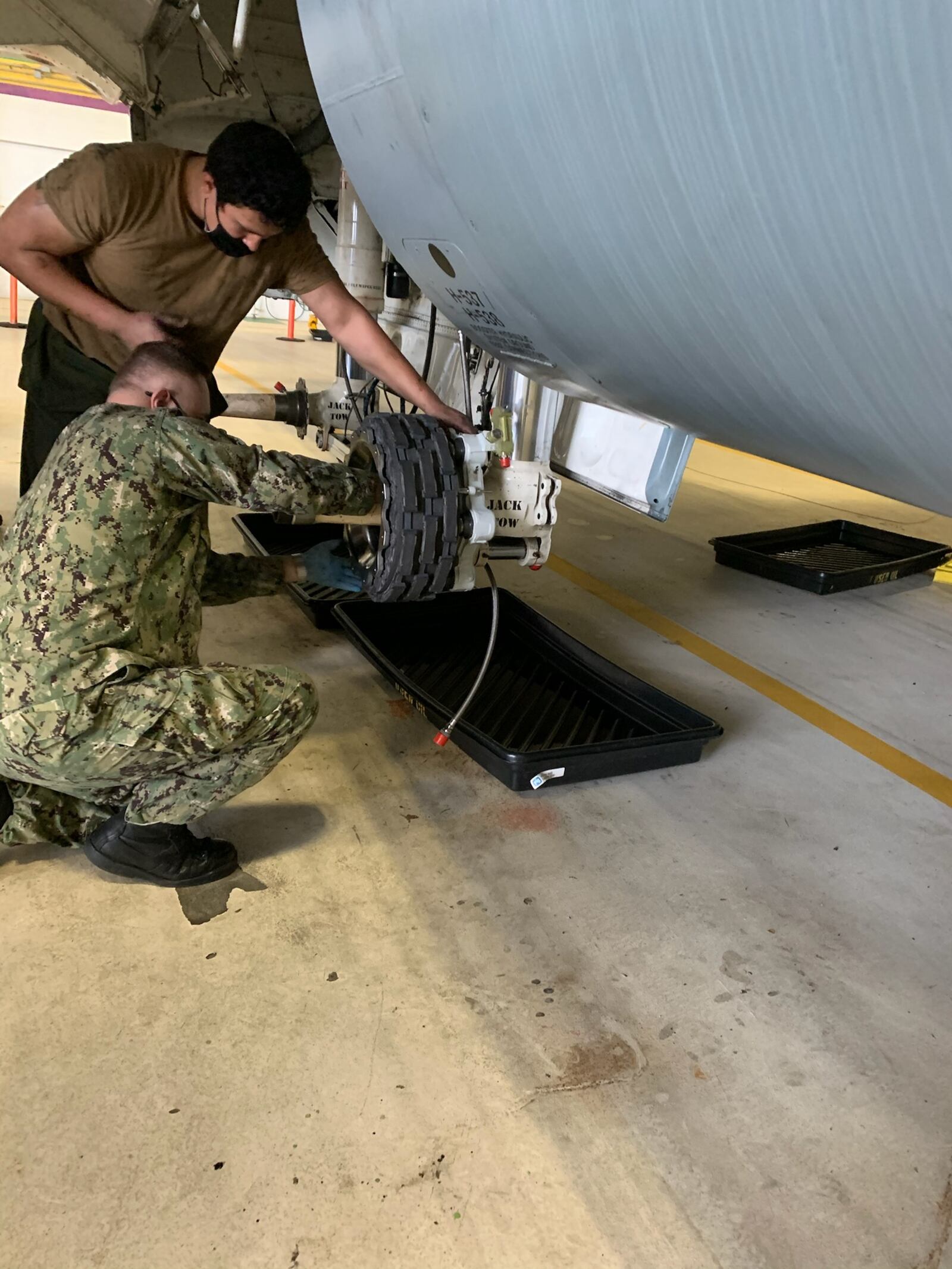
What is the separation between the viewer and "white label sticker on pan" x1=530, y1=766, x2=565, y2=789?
1.87m

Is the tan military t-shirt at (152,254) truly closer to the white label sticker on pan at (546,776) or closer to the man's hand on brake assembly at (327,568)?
the man's hand on brake assembly at (327,568)

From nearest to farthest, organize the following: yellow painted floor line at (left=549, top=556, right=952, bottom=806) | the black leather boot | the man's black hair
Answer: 1. the black leather boot
2. the man's black hair
3. yellow painted floor line at (left=549, top=556, right=952, bottom=806)

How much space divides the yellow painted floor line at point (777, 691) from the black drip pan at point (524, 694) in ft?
1.67

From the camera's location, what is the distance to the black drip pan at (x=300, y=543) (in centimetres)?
270

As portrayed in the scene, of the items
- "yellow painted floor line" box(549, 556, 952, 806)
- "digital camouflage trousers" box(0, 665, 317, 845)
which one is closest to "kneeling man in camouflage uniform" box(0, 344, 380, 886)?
"digital camouflage trousers" box(0, 665, 317, 845)

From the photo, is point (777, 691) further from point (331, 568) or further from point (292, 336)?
point (292, 336)

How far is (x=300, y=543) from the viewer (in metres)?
3.18

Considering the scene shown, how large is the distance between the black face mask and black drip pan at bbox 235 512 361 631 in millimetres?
970

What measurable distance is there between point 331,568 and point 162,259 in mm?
824

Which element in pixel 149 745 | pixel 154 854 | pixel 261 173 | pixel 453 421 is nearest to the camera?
pixel 149 745

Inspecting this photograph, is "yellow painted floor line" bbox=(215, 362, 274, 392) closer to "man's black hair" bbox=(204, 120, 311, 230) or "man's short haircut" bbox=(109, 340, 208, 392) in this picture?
"man's black hair" bbox=(204, 120, 311, 230)

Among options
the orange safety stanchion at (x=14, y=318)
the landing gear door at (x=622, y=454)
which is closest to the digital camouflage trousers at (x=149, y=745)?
the landing gear door at (x=622, y=454)

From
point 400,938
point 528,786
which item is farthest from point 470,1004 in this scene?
point 528,786

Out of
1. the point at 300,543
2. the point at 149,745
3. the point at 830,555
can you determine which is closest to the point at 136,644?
the point at 149,745
